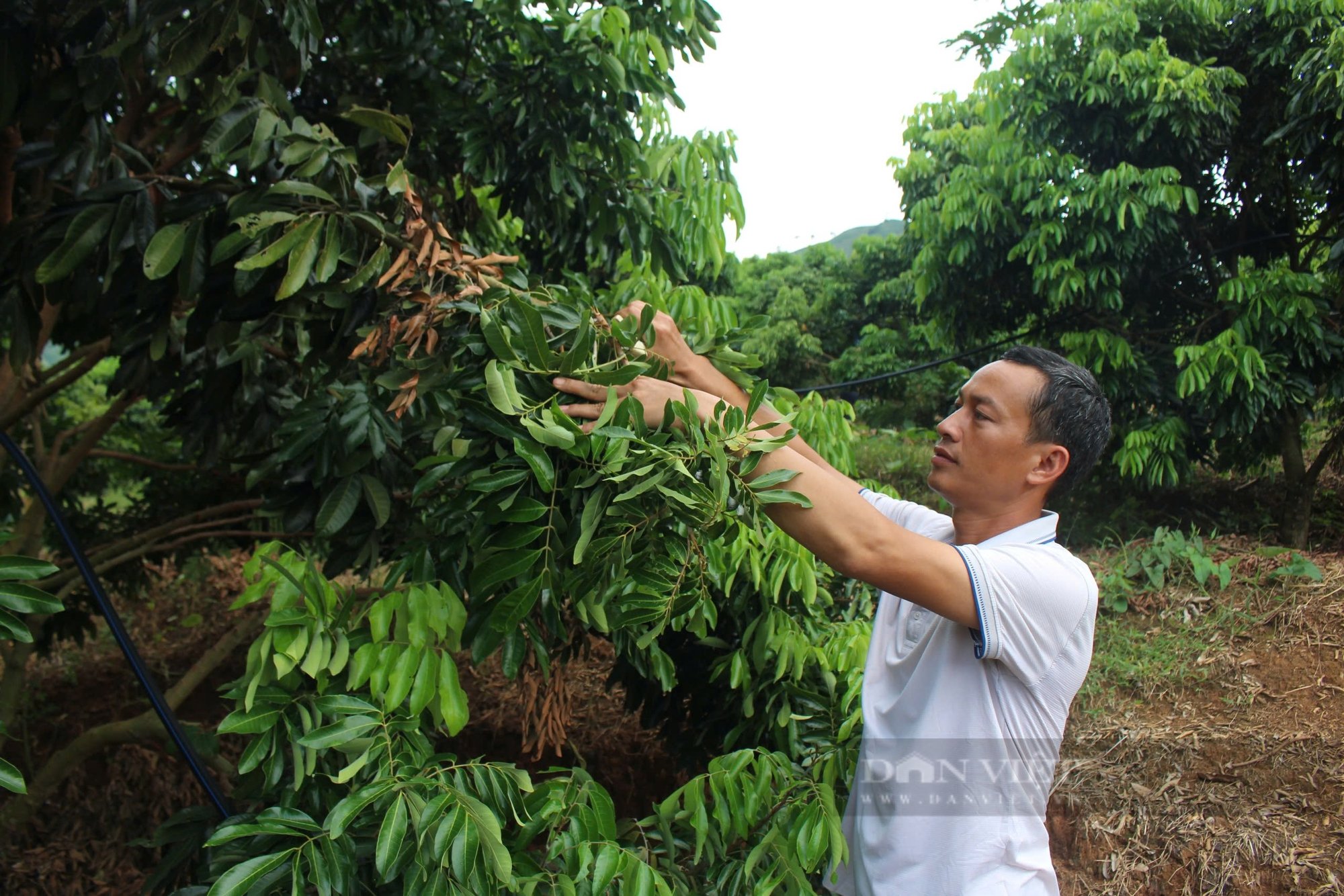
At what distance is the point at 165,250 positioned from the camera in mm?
1617

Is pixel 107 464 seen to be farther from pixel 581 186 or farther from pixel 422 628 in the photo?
pixel 422 628

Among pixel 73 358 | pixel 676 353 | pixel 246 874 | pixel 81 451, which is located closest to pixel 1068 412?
pixel 676 353

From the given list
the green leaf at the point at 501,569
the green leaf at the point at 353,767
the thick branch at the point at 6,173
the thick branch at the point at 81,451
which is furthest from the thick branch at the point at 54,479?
the green leaf at the point at 501,569

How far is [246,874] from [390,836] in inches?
8.2

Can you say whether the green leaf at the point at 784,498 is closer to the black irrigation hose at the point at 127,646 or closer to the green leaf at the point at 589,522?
the green leaf at the point at 589,522

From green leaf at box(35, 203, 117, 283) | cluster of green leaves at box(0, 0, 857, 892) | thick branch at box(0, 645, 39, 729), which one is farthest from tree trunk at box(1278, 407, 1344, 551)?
thick branch at box(0, 645, 39, 729)

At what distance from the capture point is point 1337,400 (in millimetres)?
4938

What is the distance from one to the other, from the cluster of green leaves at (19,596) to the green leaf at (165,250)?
1.96ft

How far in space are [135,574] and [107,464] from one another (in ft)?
3.57

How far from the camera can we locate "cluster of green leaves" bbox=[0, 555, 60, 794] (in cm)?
113

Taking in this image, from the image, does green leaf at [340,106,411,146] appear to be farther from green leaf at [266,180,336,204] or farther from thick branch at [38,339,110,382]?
thick branch at [38,339,110,382]

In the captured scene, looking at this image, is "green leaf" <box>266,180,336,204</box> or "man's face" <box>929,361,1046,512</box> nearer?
"man's face" <box>929,361,1046,512</box>

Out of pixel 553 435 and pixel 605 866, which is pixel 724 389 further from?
pixel 605 866

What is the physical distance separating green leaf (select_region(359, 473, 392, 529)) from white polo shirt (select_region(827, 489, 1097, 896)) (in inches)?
38.9
